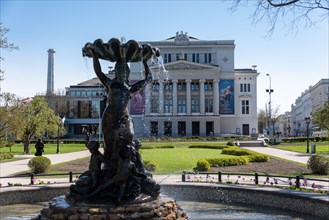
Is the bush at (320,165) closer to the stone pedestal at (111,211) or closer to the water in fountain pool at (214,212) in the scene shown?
the water in fountain pool at (214,212)

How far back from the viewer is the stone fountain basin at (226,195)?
12.0 metres

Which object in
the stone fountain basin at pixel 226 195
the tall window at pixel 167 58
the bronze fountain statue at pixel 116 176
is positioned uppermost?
the tall window at pixel 167 58

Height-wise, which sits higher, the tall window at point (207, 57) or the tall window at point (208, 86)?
the tall window at point (207, 57)

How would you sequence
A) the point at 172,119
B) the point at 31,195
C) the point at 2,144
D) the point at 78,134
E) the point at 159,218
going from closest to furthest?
the point at 159,218
the point at 31,195
the point at 2,144
the point at 172,119
the point at 78,134

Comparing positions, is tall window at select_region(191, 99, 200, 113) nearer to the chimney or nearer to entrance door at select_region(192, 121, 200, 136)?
entrance door at select_region(192, 121, 200, 136)

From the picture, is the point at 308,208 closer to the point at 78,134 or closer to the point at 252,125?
the point at 252,125

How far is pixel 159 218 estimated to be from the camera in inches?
317

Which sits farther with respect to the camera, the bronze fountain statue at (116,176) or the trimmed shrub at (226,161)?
the trimmed shrub at (226,161)

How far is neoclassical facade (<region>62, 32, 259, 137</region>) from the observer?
85.4 m

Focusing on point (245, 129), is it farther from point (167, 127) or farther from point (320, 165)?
point (320, 165)

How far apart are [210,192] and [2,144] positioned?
52.5 ft

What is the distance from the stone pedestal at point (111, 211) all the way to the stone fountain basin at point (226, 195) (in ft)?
17.4

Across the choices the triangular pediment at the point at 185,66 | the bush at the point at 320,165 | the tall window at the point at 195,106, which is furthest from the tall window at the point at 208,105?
the bush at the point at 320,165

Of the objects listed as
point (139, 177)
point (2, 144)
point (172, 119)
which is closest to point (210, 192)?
point (139, 177)
